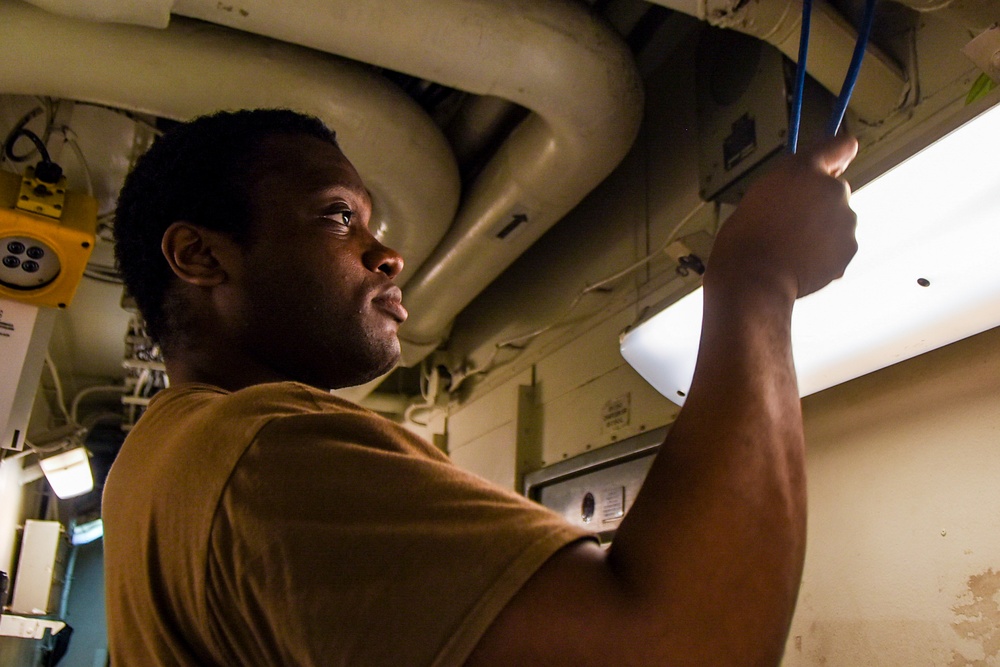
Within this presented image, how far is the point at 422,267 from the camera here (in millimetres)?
2055

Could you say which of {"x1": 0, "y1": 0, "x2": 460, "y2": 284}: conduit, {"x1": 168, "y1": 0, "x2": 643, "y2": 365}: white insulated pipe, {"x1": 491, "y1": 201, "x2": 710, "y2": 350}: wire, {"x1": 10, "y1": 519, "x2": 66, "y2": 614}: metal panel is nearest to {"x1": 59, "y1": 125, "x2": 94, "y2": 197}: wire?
{"x1": 0, "y1": 0, "x2": 460, "y2": 284}: conduit

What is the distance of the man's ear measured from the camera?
83 cm

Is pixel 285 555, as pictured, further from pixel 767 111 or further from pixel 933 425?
pixel 767 111

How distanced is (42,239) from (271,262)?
964 millimetres

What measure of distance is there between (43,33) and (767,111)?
120 cm

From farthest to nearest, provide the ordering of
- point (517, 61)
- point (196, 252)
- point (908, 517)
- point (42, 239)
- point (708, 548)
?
point (42, 239)
point (517, 61)
point (908, 517)
point (196, 252)
point (708, 548)

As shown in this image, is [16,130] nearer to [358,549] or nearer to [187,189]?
[187,189]

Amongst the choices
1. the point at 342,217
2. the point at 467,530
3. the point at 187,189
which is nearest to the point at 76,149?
the point at 187,189

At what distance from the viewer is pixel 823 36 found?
1.11 meters

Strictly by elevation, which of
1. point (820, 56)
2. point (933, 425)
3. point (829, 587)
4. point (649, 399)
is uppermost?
point (820, 56)

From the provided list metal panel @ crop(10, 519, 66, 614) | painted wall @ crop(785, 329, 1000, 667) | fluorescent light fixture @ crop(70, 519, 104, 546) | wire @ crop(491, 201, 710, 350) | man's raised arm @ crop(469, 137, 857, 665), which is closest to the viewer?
man's raised arm @ crop(469, 137, 857, 665)

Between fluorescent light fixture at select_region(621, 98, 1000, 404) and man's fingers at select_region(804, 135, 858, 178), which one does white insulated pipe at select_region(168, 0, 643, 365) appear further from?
man's fingers at select_region(804, 135, 858, 178)

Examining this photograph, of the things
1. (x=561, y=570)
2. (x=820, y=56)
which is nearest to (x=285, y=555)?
(x=561, y=570)

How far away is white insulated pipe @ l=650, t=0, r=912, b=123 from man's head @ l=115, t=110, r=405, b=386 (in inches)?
22.9
